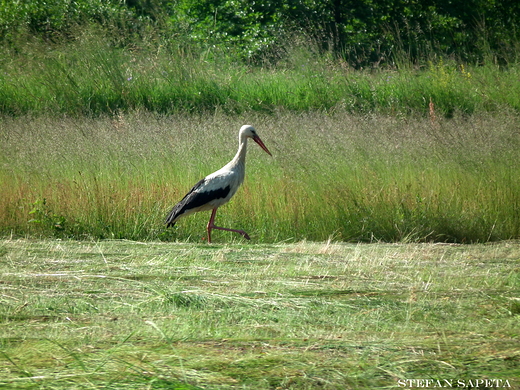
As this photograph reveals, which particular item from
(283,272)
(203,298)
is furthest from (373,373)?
(283,272)

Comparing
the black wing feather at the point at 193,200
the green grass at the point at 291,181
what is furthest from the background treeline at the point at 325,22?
the black wing feather at the point at 193,200

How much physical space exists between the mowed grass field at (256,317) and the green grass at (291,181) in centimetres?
97

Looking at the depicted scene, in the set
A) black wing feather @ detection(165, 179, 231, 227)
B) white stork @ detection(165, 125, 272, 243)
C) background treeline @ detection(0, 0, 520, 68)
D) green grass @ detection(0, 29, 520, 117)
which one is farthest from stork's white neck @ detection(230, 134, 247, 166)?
background treeline @ detection(0, 0, 520, 68)

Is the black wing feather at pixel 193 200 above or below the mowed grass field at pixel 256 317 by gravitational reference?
below

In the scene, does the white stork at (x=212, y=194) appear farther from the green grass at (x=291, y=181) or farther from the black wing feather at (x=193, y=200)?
the green grass at (x=291, y=181)

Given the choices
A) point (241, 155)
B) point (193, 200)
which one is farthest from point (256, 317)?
point (241, 155)

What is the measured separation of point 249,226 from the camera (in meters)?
6.93

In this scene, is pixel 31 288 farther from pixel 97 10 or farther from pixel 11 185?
pixel 97 10

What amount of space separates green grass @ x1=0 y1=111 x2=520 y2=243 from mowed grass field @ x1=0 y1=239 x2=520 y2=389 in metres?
0.97

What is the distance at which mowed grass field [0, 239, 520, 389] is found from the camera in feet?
7.55

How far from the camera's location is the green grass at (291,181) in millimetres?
6426

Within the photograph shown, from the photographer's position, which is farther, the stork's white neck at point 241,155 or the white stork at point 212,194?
the stork's white neck at point 241,155

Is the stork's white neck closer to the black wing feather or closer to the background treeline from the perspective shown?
the black wing feather

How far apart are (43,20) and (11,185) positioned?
817 centimetres
